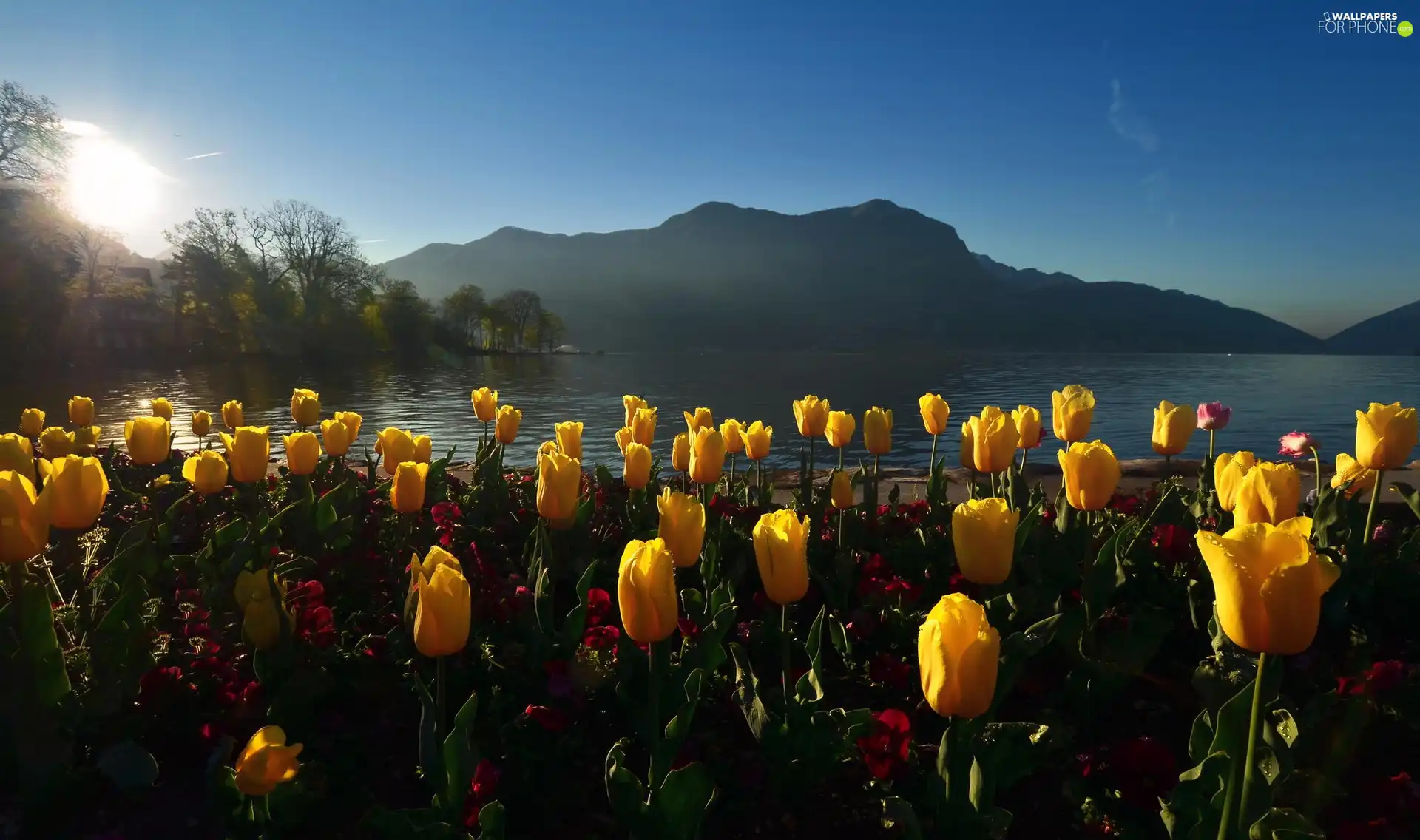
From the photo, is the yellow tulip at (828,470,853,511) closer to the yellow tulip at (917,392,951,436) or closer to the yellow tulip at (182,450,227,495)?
the yellow tulip at (917,392,951,436)

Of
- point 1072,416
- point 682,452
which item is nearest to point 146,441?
point 682,452

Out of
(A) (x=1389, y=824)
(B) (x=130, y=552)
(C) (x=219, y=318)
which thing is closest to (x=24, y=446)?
(B) (x=130, y=552)

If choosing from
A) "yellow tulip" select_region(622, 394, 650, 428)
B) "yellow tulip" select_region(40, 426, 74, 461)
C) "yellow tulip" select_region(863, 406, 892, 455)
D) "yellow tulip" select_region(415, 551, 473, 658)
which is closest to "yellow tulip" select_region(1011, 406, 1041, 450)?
"yellow tulip" select_region(863, 406, 892, 455)

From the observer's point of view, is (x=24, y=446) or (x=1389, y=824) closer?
(x=1389, y=824)

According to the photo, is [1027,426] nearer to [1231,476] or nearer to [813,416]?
[1231,476]

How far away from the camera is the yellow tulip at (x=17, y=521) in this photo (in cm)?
243

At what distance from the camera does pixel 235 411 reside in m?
6.48

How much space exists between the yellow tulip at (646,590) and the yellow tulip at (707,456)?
1.93 m

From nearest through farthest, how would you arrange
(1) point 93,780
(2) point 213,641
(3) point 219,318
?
(1) point 93,780, (2) point 213,641, (3) point 219,318

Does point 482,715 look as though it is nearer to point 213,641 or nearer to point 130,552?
point 213,641

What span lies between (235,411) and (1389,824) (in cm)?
725

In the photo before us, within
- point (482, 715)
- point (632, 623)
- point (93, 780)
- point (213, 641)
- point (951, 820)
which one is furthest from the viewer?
point (213, 641)

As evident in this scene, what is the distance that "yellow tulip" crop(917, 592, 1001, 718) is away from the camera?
178 centimetres

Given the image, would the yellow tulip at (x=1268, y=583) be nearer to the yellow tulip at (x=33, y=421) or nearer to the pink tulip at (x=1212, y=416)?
the pink tulip at (x=1212, y=416)
